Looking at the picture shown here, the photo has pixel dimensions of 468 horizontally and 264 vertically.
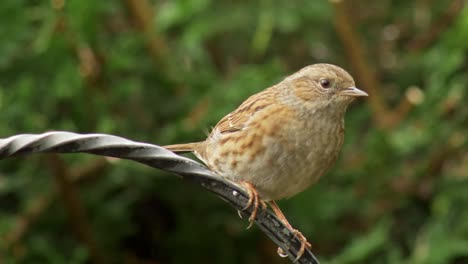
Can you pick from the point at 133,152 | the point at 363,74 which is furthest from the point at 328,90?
the point at 363,74

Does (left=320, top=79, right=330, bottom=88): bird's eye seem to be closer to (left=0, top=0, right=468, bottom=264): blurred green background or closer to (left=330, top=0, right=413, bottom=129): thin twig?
(left=0, top=0, right=468, bottom=264): blurred green background

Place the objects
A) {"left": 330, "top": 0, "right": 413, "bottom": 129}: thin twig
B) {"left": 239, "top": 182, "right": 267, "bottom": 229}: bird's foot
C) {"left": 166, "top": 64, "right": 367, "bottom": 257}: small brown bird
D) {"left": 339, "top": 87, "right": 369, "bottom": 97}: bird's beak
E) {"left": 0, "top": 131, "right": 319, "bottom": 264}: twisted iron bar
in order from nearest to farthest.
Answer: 1. {"left": 0, "top": 131, "right": 319, "bottom": 264}: twisted iron bar
2. {"left": 239, "top": 182, "right": 267, "bottom": 229}: bird's foot
3. {"left": 166, "top": 64, "right": 367, "bottom": 257}: small brown bird
4. {"left": 339, "top": 87, "right": 369, "bottom": 97}: bird's beak
5. {"left": 330, "top": 0, "right": 413, "bottom": 129}: thin twig

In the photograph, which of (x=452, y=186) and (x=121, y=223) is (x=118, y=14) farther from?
(x=452, y=186)

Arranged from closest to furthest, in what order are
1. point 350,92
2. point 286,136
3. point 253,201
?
point 253,201
point 286,136
point 350,92

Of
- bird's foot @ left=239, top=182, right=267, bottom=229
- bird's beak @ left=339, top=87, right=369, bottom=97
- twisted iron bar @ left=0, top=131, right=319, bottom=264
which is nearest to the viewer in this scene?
twisted iron bar @ left=0, top=131, right=319, bottom=264

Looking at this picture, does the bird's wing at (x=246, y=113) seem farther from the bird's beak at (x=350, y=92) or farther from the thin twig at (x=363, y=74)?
the thin twig at (x=363, y=74)

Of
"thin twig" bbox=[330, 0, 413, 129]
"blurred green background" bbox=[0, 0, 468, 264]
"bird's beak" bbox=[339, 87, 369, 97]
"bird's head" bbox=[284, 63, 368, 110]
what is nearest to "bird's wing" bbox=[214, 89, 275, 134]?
"bird's head" bbox=[284, 63, 368, 110]

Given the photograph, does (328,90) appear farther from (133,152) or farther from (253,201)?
(133,152)

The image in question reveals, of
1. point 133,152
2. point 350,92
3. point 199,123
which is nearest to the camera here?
point 133,152
